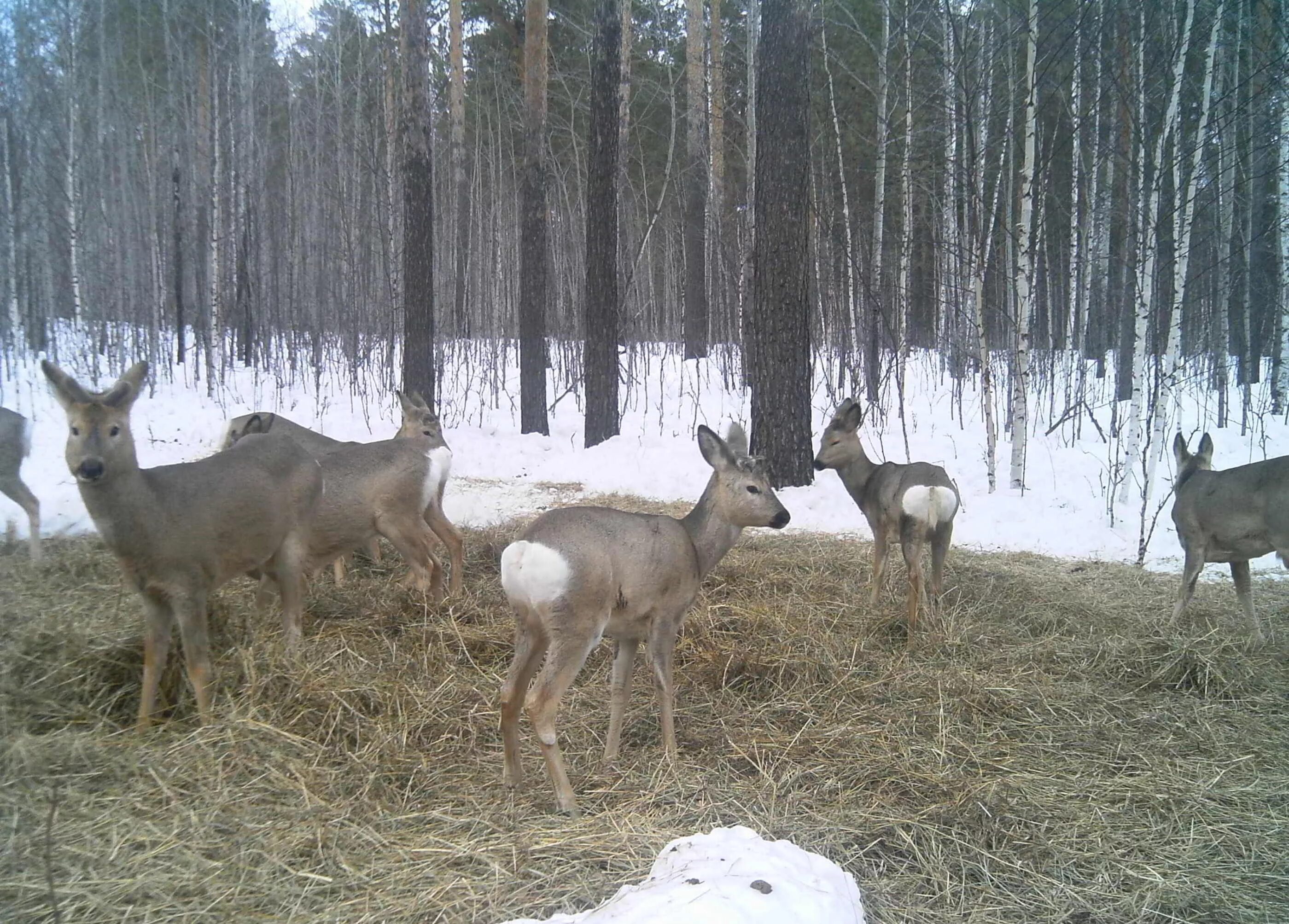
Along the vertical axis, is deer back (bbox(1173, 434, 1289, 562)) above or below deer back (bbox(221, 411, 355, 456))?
below

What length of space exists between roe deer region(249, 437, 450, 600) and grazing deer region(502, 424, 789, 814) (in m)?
2.16

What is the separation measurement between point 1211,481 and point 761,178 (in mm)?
5623

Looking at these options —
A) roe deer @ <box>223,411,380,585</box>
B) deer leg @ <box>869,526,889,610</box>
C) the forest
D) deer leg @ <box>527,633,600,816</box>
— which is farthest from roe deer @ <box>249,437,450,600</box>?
the forest

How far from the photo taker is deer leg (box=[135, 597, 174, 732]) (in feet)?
13.3

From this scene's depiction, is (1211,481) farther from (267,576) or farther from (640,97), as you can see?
(640,97)

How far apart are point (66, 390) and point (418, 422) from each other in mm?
3960

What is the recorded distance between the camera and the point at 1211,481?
6.14 meters

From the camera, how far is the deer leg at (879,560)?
6402mm

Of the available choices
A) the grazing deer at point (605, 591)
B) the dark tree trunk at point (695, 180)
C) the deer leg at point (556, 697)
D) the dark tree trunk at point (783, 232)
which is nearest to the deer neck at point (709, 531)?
the grazing deer at point (605, 591)

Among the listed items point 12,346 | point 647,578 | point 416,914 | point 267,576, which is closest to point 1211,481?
point 647,578

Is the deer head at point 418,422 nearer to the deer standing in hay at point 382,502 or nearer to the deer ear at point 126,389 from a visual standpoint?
the deer standing in hay at point 382,502

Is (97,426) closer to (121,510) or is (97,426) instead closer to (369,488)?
(121,510)

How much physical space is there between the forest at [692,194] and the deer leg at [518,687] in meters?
6.59

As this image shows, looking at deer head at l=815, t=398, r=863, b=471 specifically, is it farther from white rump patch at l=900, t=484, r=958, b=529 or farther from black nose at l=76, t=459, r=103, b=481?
black nose at l=76, t=459, r=103, b=481
